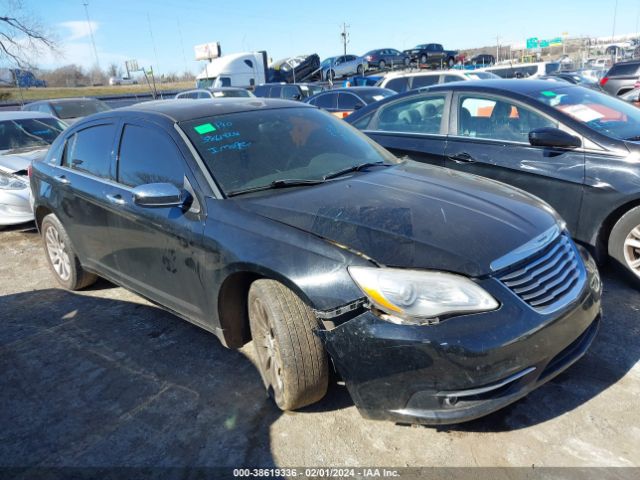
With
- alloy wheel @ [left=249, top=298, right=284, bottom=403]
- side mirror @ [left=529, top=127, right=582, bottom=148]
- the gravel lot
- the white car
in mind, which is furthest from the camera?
the white car

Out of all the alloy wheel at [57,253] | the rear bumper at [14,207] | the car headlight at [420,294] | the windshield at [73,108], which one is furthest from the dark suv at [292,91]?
the car headlight at [420,294]

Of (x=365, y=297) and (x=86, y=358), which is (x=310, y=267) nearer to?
(x=365, y=297)

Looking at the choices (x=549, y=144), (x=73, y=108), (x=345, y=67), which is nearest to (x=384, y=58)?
(x=345, y=67)

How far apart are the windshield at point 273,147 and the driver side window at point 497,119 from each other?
131 cm

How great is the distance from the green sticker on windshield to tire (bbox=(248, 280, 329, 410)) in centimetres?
111

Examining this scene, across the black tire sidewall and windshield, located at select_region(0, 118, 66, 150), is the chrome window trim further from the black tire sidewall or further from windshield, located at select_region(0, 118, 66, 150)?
windshield, located at select_region(0, 118, 66, 150)

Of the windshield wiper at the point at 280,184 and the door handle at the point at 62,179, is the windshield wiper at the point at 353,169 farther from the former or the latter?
the door handle at the point at 62,179

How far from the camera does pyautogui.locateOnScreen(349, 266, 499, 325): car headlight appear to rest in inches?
86.3

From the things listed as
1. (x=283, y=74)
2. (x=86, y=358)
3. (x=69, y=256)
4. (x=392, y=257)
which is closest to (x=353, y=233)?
(x=392, y=257)

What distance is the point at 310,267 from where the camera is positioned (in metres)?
2.37

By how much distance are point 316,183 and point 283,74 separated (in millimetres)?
33472

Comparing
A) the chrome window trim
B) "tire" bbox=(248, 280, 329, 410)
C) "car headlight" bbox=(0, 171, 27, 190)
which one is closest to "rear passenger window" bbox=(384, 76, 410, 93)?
"car headlight" bbox=(0, 171, 27, 190)

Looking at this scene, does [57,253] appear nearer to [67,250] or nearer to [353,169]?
[67,250]

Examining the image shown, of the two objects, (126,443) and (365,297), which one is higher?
(365,297)
